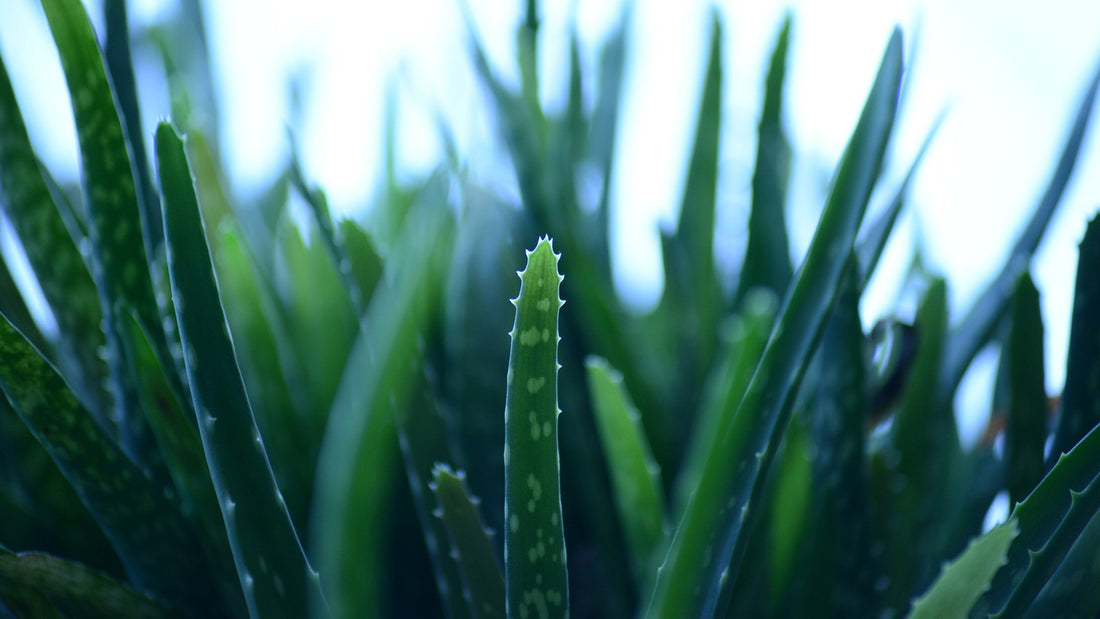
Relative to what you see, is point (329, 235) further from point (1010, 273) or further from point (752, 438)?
A: point (1010, 273)

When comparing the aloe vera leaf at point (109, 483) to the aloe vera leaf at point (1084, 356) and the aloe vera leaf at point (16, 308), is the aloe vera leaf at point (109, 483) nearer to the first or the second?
the aloe vera leaf at point (16, 308)

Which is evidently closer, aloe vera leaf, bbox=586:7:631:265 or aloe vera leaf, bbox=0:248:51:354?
aloe vera leaf, bbox=0:248:51:354

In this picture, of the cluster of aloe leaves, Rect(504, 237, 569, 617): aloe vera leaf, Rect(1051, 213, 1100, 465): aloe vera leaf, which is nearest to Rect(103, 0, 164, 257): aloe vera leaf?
the cluster of aloe leaves

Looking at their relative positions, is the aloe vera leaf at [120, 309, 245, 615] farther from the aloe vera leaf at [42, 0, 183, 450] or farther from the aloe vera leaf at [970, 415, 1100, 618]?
the aloe vera leaf at [970, 415, 1100, 618]

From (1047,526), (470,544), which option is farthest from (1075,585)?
(470,544)

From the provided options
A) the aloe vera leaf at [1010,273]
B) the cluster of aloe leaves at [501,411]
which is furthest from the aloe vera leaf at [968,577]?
the aloe vera leaf at [1010,273]

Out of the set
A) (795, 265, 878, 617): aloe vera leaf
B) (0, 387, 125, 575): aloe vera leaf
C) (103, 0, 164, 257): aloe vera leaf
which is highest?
(103, 0, 164, 257): aloe vera leaf

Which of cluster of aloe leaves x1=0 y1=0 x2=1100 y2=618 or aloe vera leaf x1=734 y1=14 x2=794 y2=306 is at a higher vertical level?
aloe vera leaf x1=734 y1=14 x2=794 y2=306
